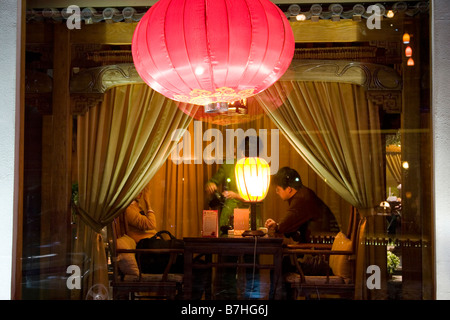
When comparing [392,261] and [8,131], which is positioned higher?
[8,131]

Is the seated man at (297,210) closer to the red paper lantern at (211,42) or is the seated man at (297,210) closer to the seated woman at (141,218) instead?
the seated woman at (141,218)

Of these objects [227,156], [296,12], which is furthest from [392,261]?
[296,12]

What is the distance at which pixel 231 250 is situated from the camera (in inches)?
168

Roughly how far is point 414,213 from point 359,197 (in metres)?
0.42

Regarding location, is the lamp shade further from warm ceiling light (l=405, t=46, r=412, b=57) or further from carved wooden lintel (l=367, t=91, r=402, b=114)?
warm ceiling light (l=405, t=46, r=412, b=57)

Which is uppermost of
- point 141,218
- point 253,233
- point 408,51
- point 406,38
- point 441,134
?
point 406,38

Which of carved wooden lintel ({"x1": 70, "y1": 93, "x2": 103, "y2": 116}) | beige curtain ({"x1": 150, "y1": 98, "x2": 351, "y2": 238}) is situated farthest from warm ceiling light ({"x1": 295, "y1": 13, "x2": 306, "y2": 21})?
carved wooden lintel ({"x1": 70, "y1": 93, "x2": 103, "y2": 116})

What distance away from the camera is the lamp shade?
14.1 ft

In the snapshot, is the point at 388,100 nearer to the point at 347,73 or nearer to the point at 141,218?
the point at 347,73

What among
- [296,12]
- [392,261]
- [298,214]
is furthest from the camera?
[298,214]

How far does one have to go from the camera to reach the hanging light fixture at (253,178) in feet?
14.1

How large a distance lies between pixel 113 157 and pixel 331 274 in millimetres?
1968

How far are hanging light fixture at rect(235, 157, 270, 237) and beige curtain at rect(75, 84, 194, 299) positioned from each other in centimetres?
57

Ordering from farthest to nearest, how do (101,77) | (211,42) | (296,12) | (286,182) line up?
(286,182), (101,77), (296,12), (211,42)
